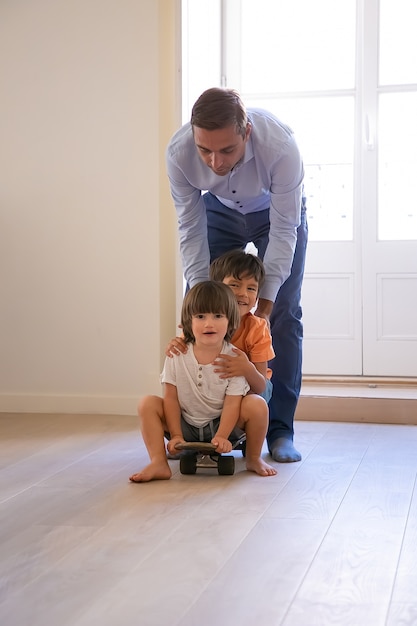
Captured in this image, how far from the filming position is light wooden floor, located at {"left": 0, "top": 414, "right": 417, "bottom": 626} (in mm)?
1474

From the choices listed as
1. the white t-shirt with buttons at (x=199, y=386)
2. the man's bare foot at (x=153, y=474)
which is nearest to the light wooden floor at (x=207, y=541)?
the man's bare foot at (x=153, y=474)

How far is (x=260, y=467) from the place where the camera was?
2.58m

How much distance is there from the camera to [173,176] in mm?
2672

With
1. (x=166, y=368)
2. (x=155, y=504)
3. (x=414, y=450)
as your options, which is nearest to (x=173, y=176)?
(x=166, y=368)

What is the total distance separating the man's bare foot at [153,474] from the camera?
2471 mm

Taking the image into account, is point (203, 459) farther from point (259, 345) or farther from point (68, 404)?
point (68, 404)

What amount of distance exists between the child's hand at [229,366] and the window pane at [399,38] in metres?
2.39

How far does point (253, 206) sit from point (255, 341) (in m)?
0.43

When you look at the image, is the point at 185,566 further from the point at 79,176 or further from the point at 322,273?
the point at 322,273

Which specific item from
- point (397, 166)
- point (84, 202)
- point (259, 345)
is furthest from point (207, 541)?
point (397, 166)

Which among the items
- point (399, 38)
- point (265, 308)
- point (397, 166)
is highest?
point (399, 38)

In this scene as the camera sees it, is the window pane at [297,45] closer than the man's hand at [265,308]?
No

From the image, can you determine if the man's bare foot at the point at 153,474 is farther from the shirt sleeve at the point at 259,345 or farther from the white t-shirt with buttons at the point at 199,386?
the shirt sleeve at the point at 259,345

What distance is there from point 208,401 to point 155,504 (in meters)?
0.47
